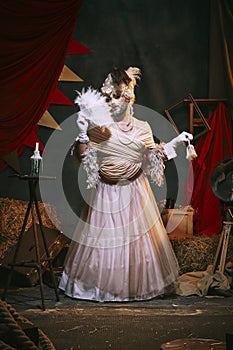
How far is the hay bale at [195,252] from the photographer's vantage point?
431 centimetres

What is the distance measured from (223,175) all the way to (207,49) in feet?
5.19

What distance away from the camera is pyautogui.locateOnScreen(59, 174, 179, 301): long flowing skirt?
12.1 feet

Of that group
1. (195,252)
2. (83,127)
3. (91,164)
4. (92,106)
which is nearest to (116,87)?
(92,106)

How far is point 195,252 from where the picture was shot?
4.32 m

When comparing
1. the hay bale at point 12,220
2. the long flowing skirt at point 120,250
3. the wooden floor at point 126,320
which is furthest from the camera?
the hay bale at point 12,220

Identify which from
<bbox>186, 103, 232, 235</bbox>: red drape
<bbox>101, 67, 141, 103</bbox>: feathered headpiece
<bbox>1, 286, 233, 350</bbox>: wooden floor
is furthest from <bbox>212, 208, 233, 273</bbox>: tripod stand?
<bbox>101, 67, 141, 103</bbox>: feathered headpiece

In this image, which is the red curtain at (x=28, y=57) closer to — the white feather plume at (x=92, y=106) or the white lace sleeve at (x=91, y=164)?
the white feather plume at (x=92, y=106)

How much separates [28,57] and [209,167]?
1870mm

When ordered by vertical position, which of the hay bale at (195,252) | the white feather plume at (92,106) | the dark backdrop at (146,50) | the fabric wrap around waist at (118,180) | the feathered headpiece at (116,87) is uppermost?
the dark backdrop at (146,50)

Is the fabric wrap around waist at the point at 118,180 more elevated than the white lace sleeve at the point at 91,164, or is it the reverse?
the white lace sleeve at the point at 91,164

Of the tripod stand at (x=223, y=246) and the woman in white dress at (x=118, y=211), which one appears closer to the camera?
the woman in white dress at (x=118, y=211)

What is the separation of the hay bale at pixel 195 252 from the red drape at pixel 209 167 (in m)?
0.47

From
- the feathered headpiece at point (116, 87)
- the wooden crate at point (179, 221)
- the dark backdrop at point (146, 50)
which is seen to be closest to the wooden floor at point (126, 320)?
the wooden crate at point (179, 221)

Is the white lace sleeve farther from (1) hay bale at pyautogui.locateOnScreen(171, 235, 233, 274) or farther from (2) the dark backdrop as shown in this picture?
(2) the dark backdrop
